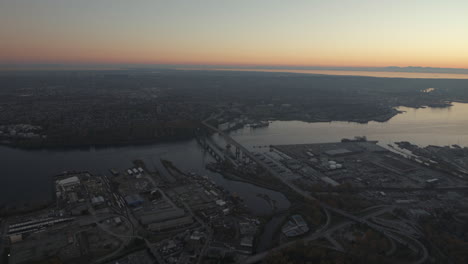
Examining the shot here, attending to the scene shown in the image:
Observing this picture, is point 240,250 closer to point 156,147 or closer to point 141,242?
point 141,242

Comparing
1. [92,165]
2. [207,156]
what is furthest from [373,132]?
[92,165]

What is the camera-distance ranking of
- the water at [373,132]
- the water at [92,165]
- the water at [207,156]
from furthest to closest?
1. the water at [373,132]
2. the water at [207,156]
3. the water at [92,165]

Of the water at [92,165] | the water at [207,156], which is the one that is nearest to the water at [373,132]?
the water at [207,156]

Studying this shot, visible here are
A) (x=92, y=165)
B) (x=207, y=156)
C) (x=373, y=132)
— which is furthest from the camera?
(x=373, y=132)

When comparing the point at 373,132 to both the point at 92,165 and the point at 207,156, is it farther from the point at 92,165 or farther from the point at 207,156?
the point at 92,165

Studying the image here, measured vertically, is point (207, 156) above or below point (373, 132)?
below

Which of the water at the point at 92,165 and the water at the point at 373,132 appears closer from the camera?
the water at the point at 92,165

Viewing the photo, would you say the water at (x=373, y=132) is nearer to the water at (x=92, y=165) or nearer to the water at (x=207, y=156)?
the water at (x=207, y=156)

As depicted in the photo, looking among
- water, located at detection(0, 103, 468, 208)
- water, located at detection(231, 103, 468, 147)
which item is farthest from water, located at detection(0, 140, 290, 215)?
water, located at detection(231, 103, 468, 147)

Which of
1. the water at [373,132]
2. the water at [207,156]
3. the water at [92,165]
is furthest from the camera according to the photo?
the water at [373,132]
